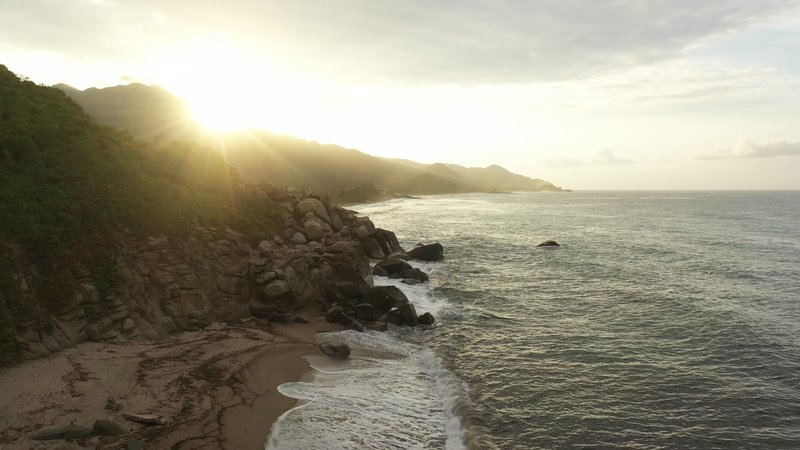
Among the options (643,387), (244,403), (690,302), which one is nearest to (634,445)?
(643,387)

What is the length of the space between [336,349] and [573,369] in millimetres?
10850

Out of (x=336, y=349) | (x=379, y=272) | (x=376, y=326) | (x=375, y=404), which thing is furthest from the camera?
(x=379, y=272)

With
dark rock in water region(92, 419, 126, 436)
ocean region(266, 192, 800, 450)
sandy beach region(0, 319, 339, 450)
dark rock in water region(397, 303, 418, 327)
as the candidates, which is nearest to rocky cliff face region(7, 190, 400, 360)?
sandy beach region(0, 319, 339, 450)

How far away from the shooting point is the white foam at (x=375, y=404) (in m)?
13.8

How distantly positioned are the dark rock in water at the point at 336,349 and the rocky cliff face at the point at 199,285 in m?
4.02

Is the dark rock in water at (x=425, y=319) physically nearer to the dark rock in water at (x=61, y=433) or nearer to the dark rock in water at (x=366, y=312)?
the dark rock in water at (x=366, y=312)

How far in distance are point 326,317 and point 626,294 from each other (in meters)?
22.2

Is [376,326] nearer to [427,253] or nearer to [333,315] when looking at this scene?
[333,315]

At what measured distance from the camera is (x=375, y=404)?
16203 mm

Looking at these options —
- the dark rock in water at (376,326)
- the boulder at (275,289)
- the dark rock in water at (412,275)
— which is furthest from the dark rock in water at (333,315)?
the dark rock in water at (412,275)

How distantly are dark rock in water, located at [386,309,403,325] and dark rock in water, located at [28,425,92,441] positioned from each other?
1668 centimetres

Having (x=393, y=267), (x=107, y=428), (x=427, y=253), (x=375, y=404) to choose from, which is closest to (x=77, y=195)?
(x=107, y=428)

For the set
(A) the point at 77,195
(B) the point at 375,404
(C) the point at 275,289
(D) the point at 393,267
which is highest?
(A) the point at 77,195

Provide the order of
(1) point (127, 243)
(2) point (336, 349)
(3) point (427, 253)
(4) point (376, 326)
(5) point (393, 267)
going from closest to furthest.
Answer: (1) point (127, 243)
(2) point (336, 349)
(4) point (376, 326)
(5) point (393, 267)
(3) point (427, 253)
